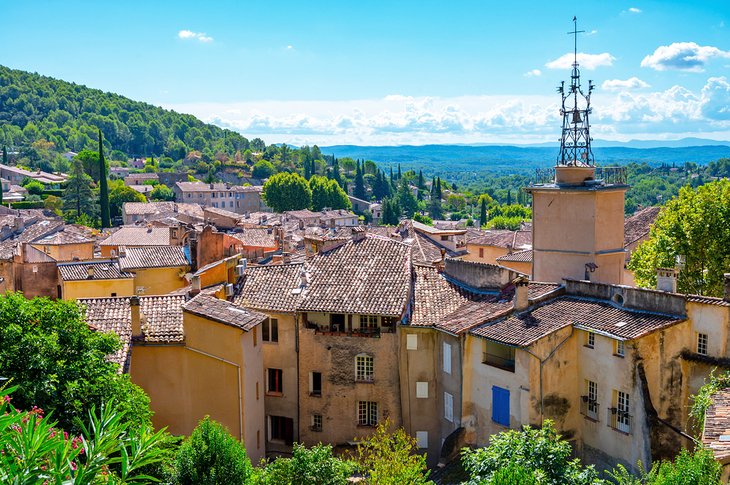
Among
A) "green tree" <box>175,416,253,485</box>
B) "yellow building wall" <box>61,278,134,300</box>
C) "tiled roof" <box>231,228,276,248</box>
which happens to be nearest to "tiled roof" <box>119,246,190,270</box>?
"yellow building wall" <box>61,278,134,300</box>

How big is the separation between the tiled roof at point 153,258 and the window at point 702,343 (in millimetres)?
35834

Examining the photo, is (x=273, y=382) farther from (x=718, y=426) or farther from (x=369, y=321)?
(x=718, y=426)

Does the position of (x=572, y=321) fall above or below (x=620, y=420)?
above

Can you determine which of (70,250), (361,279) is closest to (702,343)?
(361,279)

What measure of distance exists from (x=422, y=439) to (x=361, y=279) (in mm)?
7902

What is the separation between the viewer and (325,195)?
18175 cm

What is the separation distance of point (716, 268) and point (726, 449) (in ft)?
64.3

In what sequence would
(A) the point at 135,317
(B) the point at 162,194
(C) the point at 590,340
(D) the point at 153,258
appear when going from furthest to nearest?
(B) the point at 162,194
(D) the point at 153,258
(A) the point at 135,317
(C) the point at 590,340

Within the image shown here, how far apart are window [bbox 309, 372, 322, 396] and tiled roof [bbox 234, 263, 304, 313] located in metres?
3.23

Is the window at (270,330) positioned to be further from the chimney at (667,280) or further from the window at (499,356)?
the chimney at (667,280)

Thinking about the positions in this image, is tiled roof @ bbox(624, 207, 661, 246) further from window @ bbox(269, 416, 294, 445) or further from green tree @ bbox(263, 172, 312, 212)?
green tree @ bbox(263, 172, 312, 212)

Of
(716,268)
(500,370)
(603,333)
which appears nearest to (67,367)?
(500,370)

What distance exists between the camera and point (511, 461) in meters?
22.7

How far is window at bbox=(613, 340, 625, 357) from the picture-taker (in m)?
28.0
